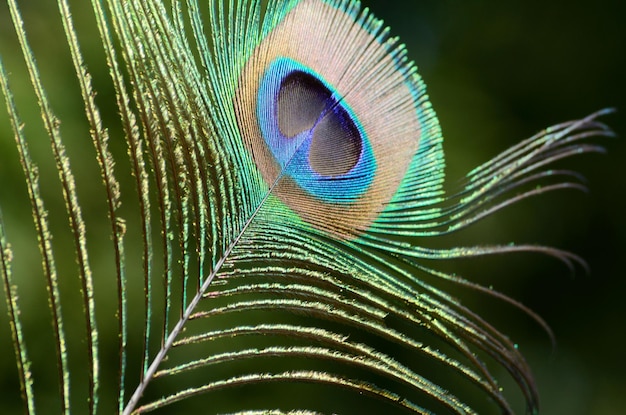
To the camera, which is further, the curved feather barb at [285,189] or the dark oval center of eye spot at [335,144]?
the dark oval center of eye spot at [335,144]

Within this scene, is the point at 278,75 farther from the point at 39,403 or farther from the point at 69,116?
the point at 39,403

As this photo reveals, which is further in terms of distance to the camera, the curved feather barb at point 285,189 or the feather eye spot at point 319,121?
the feather eye spot at point 319,121

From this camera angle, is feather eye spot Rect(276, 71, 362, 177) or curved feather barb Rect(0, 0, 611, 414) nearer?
curved feather barb Rect(0, 0, 611, 414)

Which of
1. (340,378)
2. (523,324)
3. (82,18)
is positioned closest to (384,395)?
(340,378)
